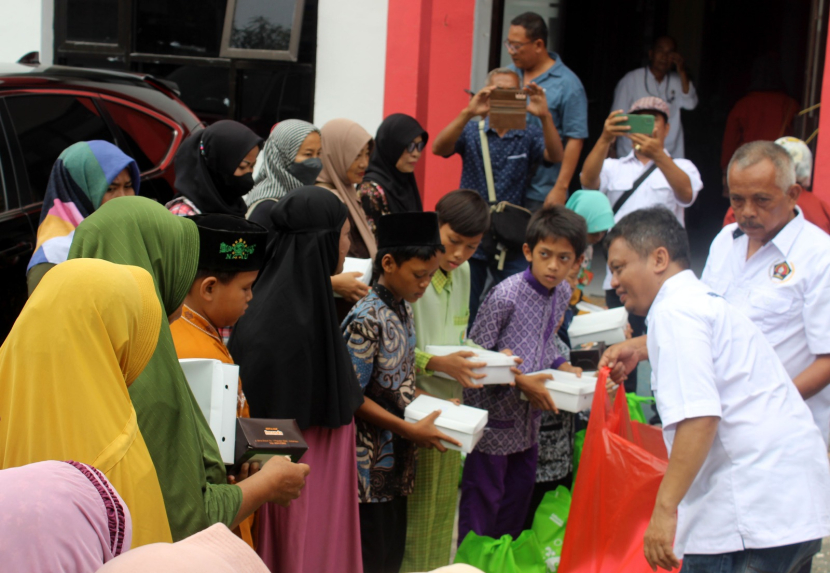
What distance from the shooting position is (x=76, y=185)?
3441 mm

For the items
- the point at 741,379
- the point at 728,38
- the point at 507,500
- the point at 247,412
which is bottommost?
the point at 507,500

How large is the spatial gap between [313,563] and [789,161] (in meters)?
2.28

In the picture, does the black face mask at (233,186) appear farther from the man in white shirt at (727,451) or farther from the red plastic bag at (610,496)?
the man in white shirt at (727,451)

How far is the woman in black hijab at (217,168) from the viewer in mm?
3764

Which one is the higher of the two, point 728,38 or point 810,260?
point 728,38

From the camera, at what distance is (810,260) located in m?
3.12

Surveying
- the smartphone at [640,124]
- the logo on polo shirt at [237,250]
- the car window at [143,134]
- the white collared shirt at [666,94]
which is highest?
the white collared shirt at [666,94]

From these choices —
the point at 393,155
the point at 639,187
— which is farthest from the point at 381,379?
the point at 639,187

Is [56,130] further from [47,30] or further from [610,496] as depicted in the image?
[610,496]

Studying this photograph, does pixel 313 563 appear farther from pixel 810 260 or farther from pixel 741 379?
pixel 810 260

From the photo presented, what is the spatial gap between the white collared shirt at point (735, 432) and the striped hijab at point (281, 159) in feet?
7.33

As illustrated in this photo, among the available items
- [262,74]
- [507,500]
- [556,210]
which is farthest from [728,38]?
[507,500]

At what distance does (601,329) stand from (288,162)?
180 centimetres

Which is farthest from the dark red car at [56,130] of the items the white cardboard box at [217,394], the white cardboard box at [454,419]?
the white cardboard box at [217,394]
